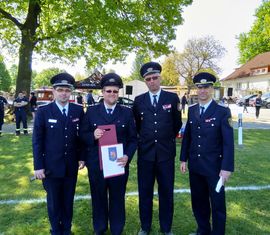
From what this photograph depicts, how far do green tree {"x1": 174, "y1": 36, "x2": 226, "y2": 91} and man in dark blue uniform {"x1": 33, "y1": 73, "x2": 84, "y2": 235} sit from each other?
57033 millimetres

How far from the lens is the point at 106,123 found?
407 cm

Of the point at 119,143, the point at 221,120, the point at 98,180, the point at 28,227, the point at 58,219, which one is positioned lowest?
the point at 28,227

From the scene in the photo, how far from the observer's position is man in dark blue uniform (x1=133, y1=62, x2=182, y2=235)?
4.32 meters

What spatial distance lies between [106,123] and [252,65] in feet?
208

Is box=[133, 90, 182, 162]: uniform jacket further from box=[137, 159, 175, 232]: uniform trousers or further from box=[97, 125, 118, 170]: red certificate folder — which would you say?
box=[97, 125, 118, 170]: red certificate folder

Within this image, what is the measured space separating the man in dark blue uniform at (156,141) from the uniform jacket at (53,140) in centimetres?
95

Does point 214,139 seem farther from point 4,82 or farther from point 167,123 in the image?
point 4,82

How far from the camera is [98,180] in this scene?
4137mm

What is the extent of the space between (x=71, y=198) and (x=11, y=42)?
21554 mm

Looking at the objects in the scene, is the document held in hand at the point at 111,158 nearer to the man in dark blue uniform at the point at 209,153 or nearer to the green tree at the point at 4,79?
Result: the man in dark blue uniform at the point at 209,153

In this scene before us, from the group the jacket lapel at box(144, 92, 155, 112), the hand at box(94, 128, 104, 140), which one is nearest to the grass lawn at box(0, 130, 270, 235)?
the hand at box(94, 128, 104, 140)

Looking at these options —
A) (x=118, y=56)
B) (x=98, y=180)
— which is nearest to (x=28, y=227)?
(x=98, y=180)

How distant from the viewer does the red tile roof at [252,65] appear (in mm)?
58753

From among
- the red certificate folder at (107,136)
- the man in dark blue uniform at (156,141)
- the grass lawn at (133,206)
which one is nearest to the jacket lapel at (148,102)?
the man in dark blue uniform at (156,141)
